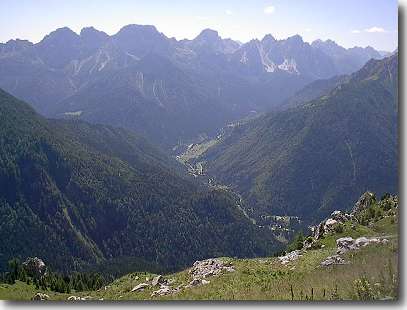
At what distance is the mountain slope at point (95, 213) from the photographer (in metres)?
120

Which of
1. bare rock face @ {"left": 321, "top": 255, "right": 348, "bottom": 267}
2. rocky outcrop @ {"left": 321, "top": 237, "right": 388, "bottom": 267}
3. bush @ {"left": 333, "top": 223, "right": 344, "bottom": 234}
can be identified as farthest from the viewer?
bush @ {"left": 333, "top": 223, "right": 344, "bottom": 234}

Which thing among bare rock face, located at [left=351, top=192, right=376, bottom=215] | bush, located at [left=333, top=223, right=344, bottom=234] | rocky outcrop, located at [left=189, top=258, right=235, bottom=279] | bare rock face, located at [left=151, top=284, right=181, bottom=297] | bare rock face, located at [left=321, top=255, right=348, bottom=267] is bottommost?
bare rock face, located at [left=351, top=192, right=376, bottom=215]

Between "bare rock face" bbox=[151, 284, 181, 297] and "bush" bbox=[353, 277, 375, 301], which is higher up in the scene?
"bush" bbox=[353, 277, 375, 301]

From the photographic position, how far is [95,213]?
136m

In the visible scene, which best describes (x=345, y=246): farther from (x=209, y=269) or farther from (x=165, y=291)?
(x=165, y=291)

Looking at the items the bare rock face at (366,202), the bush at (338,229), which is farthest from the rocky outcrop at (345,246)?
the bare rock face at (366,202)

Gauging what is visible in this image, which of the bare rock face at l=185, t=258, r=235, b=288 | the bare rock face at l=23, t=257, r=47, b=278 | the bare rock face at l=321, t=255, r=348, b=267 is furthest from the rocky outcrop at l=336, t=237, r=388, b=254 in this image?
the bare rock face at l=23, t=257, r=47, b=278

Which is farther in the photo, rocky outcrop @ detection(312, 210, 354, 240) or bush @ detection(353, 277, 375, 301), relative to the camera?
rocky outcrop @ detection(312, 210, 354, 240)

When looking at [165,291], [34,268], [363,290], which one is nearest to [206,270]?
[165,291]

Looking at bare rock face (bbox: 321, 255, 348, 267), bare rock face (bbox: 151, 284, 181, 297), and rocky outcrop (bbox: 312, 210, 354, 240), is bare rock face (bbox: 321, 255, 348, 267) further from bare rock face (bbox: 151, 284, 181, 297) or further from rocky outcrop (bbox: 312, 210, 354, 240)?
rocky outcrop (bbox: 312, 210, 354, 240)

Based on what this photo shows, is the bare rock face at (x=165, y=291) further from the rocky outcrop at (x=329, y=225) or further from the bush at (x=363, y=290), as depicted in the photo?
the rocky outcrop at (x=329, y=225)

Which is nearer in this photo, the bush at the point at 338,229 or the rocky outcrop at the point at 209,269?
the rocky outcrop at the point at 209,269

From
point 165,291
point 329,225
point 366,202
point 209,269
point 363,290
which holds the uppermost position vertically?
point 363,290

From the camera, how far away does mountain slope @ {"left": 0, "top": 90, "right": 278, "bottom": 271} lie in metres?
120
